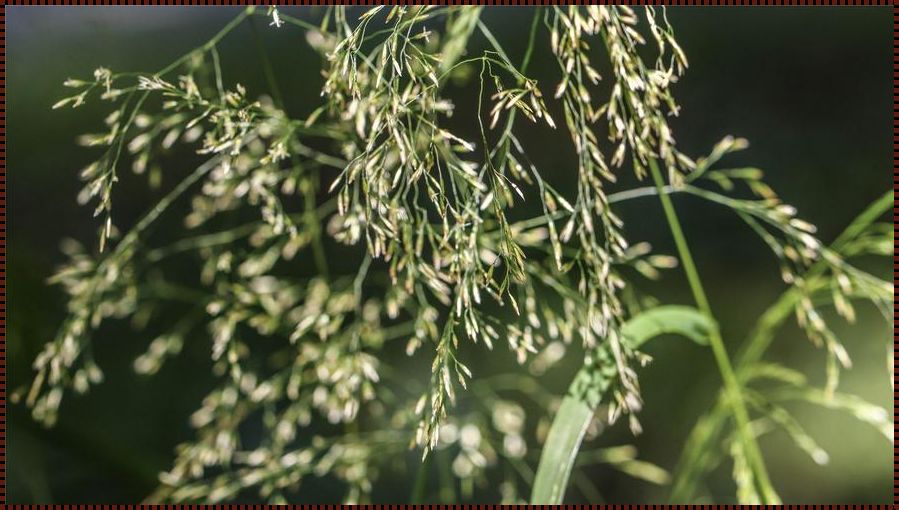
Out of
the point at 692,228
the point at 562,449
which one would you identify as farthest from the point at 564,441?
the point at 692,228

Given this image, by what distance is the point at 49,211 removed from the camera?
202 centimetres

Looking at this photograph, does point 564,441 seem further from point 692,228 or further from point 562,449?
point 692,228

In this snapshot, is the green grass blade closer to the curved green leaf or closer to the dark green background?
the curved green leaf

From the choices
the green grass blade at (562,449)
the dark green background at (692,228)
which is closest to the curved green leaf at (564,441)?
the green grass blade at (562,449)

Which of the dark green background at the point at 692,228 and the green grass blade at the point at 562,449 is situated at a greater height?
the green grass blade at the point at 562,449

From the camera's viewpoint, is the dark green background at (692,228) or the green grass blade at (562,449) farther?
the dark green background at (692,228)

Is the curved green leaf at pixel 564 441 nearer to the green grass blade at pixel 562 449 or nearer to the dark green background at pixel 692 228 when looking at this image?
the green grass blade at pixel 562 449

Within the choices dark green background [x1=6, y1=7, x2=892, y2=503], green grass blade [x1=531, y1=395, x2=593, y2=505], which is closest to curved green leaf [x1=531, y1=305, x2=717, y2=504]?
green grass blade [x1=531, y1=395, x2=593, y2=505]

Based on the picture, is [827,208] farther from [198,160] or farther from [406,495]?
[198,160]

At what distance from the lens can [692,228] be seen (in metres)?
1.65

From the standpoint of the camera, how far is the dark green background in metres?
1.35

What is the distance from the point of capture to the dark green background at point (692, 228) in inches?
53.3

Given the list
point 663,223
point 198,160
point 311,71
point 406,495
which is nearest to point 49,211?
point 198,160

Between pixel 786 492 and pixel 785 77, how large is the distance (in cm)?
77
